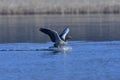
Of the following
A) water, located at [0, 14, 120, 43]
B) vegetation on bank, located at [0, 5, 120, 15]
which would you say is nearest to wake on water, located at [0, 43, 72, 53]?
water, located at [0, 14, 120, 43]

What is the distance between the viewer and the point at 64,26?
47.2 meters

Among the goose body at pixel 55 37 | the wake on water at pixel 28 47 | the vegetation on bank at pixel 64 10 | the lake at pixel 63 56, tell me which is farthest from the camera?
the vegetation on bank at pixel 64 10

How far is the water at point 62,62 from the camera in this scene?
24.0 metres

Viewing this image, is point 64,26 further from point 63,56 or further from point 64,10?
point 63,56

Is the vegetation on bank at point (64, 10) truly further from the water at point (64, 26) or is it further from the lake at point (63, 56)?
the lake at point (63, 56)

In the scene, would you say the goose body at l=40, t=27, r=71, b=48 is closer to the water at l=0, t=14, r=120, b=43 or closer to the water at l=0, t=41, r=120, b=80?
the water at l=0, t=41, r=120, b=80

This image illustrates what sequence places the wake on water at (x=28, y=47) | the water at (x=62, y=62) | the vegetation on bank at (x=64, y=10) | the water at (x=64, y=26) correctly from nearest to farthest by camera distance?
the water at (x=62, y=62)
the wake on water at (x=28, y=47)
the water at (x=64, y=26)
the vegetation on bank at (x=64, y=10)

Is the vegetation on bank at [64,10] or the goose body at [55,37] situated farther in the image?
the vegetation on bank at [64,10]

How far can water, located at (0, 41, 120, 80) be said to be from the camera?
2403 centimetres

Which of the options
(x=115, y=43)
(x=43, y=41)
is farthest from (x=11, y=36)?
(x=115, y=43)

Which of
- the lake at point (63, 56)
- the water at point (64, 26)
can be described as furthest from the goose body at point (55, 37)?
the water at point (64, 26)

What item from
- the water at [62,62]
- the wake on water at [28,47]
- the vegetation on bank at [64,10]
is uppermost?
the water at [62,62]

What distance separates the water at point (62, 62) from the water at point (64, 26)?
158 inches

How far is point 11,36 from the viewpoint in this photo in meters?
40.3
